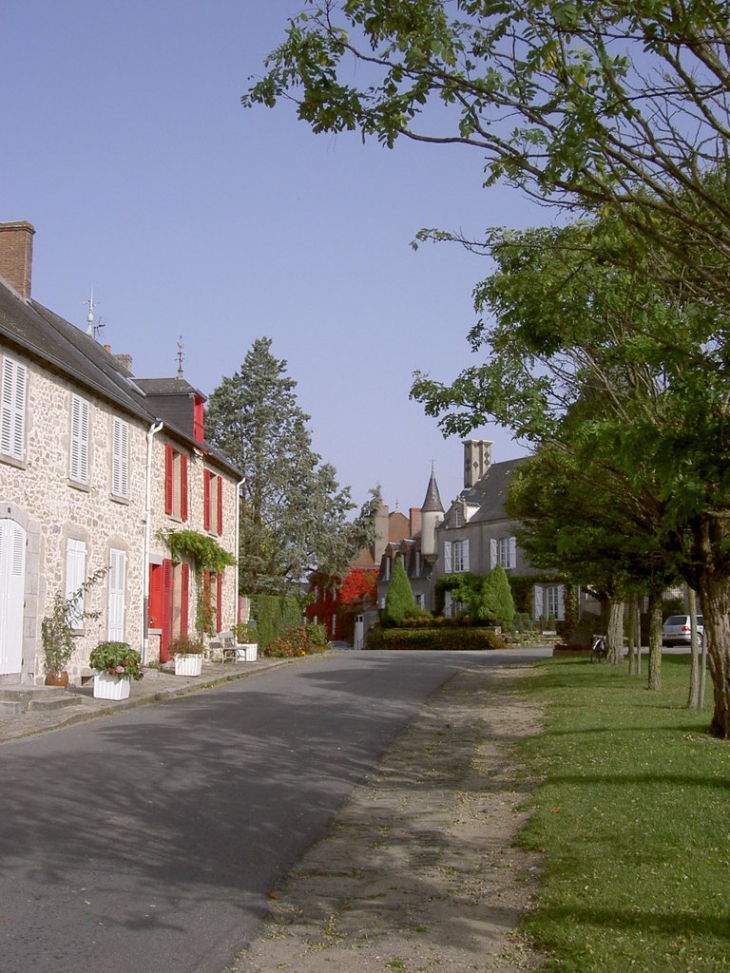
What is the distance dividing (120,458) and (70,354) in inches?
87.3

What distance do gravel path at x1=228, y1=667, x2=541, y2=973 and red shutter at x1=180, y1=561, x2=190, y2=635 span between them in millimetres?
14195

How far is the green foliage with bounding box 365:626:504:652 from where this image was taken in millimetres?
45875

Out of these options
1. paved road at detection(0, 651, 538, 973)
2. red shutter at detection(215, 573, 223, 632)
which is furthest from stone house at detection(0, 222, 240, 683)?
paved road at detection(0, 651, 538, 973)

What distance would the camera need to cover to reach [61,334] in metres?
22.5

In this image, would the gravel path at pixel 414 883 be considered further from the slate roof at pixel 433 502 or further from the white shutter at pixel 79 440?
the slate roof at pixel 433 502

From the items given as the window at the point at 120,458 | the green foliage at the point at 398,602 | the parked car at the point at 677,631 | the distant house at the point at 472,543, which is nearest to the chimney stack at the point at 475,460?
the distant house at the point at 472,543

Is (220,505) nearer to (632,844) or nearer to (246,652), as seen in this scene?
(246,652)

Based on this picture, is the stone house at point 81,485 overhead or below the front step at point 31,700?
overhead

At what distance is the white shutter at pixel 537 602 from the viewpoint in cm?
5309

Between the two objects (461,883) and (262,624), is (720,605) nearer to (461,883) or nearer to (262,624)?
(461,883)

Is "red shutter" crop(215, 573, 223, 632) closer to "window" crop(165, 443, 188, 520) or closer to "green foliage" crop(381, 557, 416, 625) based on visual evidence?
"window" crop(165, 443, 188, 520)

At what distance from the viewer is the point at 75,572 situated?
18484mm

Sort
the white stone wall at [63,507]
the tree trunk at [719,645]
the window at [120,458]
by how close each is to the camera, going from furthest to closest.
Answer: the window at [120,458] → the white stone wall at [63,507] → the tree trunk at [719,645]

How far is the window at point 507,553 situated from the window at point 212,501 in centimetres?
2828
